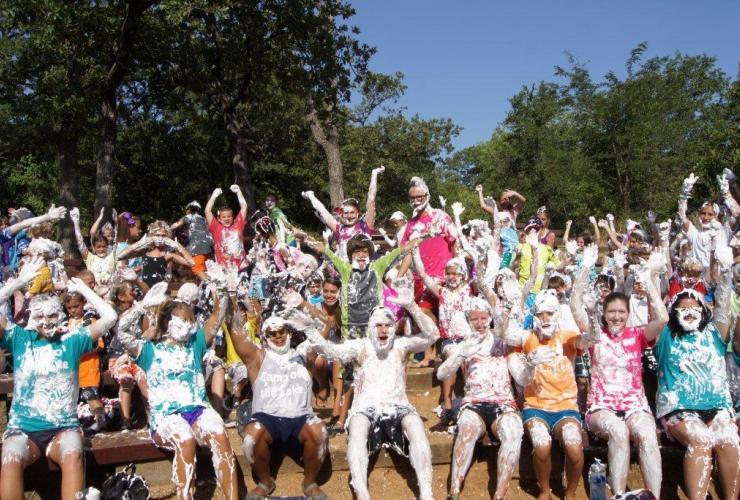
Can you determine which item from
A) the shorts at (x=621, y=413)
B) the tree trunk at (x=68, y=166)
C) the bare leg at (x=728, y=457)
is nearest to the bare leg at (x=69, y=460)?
the shorts at (x=621, y=413)

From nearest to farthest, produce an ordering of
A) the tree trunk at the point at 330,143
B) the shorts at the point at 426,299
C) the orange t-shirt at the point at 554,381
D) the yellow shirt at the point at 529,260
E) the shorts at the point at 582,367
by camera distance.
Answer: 1. the orange t-shirt at the point at 554,381
2. the shorts at the point at 582,367
3. the shorts at the point at 426,299
4. the yellow shirt at the point at 529,260
5. the tree trunk at the point at 330,143

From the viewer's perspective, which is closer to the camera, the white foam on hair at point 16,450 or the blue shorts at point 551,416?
the white foam on hair at point 16,450

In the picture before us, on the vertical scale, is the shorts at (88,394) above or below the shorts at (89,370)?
below

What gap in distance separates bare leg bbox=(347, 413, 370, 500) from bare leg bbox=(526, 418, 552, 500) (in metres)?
1.24

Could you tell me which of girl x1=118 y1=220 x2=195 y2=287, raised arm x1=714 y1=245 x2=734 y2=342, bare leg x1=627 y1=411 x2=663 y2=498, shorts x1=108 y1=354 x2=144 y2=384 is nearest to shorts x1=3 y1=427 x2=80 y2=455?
shorts x1=108 y1=354 x2=144 y2=384

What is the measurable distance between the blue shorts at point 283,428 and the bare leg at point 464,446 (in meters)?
1.18

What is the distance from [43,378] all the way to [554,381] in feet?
12.5

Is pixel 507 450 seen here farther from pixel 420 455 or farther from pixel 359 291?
pixel 359 291

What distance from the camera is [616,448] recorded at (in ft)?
15.0

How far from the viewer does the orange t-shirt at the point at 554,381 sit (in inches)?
192

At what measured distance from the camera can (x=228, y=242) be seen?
26.7ft

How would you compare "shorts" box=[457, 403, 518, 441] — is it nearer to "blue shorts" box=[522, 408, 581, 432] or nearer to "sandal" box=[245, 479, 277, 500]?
"blue shorts" box=[522, 408, 581, 432]

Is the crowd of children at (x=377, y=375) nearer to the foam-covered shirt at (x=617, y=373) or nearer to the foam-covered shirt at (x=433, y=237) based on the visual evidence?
the foam-covered shirt at (x=617, y=373)

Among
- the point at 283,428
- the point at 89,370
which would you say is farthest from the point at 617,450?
the point at 89,370
